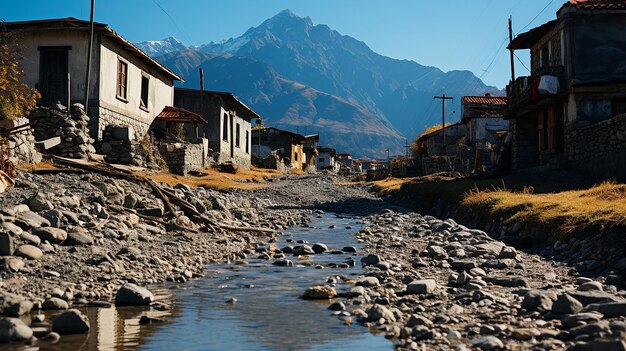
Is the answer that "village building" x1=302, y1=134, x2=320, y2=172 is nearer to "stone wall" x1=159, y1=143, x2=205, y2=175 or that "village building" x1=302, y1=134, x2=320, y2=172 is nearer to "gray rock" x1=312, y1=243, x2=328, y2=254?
"stone wall" x1=159, y1=143, x2=205, y2=175

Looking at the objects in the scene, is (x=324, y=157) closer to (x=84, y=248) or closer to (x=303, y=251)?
(x=303, y=251)

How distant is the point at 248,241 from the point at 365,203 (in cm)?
1517

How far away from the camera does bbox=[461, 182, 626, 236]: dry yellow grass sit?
10070 mm

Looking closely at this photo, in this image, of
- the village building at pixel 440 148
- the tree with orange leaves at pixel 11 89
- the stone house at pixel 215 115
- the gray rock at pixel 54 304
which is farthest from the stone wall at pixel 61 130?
the village building at pixel 440 148

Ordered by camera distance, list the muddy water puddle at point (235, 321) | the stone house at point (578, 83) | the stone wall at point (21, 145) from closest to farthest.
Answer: the muddy water puddle at point (235, 321) < the stone wall at point (21, 145) < the stone house at point (578, 83)

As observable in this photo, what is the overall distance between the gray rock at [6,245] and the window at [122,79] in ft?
62.7

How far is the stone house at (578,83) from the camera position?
2303 cm

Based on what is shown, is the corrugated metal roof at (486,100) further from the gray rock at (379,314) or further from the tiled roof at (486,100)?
the gray rock at (379,314)

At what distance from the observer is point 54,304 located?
6305 mm

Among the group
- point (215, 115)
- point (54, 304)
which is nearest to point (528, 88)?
point (215, 115)

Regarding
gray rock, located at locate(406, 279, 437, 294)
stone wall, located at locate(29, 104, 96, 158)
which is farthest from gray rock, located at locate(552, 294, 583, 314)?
stone wall, located at locate(29, 104, 96, 158)

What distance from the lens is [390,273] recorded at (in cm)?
884

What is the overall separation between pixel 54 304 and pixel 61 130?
16171 millimetres

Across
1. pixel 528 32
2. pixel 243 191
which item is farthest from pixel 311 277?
pixel 528 32
